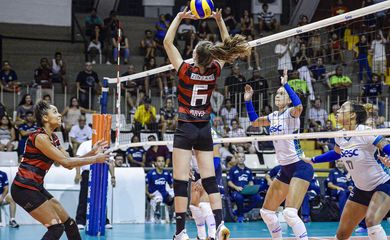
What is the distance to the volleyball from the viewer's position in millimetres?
7473

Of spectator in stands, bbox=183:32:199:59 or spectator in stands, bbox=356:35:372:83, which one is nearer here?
spectator in stands, bbox=356:35:372:83

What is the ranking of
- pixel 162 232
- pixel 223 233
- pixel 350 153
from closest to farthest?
1. pixel 223 233
2. pixel 350 153
3. pixel 162 232

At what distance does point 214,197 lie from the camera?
7324mm

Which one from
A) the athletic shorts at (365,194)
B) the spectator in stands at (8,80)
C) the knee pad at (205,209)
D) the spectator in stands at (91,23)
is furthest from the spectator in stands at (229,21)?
the athletic shorts at (365,194)

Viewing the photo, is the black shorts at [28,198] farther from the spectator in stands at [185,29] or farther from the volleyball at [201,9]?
the spectator in stands at [185,29]

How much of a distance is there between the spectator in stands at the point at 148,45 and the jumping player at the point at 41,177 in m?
14.5

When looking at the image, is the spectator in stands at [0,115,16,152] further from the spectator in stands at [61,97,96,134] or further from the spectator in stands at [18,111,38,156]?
the spectator in stands at [61,97,96,134]

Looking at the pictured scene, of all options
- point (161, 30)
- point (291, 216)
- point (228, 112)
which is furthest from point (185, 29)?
point (291, 216)

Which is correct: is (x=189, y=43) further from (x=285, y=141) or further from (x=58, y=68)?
(x=285, y=141)

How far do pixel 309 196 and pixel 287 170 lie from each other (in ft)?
27.2

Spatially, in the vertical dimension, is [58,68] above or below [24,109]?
above

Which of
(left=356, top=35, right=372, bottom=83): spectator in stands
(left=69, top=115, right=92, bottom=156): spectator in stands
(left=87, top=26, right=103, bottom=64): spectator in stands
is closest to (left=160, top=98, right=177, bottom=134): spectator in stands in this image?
(left=69, top=115, right=92, bottom=156): spectator in stands

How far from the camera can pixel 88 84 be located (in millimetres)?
19828

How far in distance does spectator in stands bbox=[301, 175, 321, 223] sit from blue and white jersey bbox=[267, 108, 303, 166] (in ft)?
25.2
